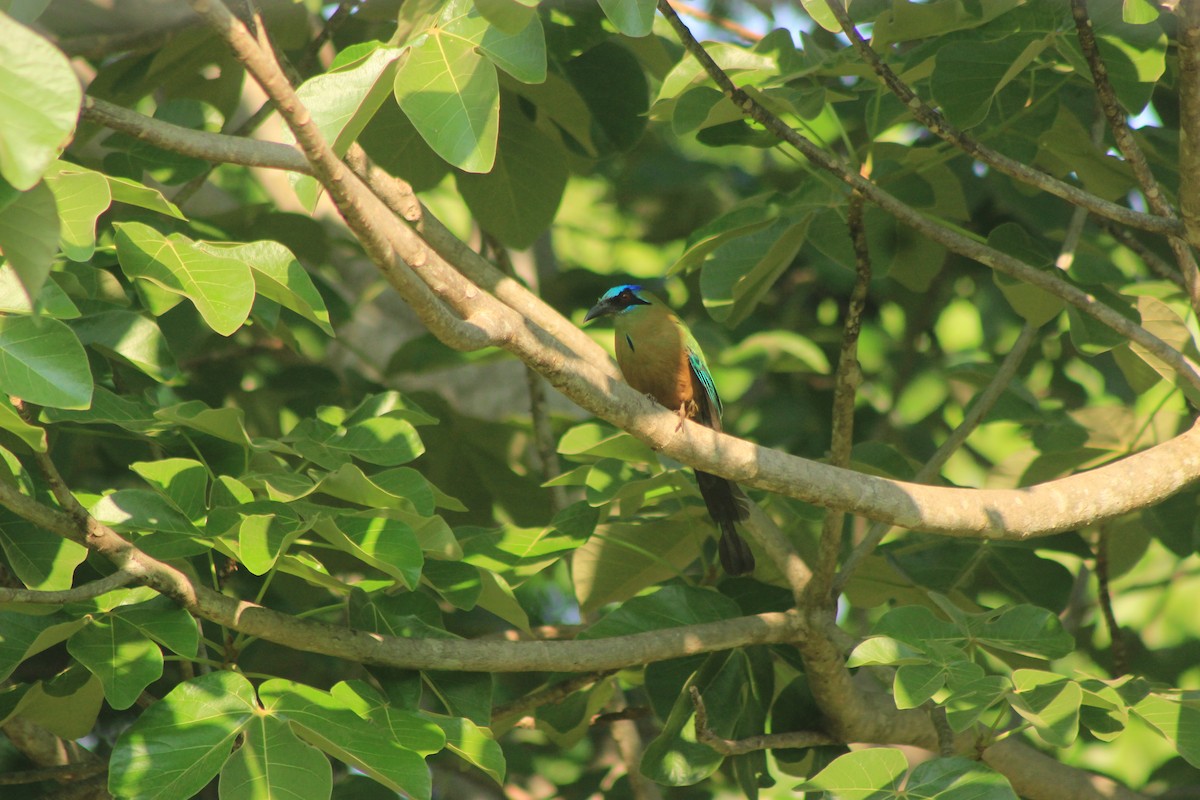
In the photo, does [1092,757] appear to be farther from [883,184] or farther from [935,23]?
[935,23]

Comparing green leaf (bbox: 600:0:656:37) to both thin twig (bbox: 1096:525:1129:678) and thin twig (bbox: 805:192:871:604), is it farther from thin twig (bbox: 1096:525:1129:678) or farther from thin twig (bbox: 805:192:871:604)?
thin twig (bbox: 1096:525:1129:678)

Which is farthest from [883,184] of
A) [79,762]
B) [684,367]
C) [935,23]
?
[79,762]

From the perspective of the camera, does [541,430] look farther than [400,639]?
Yes

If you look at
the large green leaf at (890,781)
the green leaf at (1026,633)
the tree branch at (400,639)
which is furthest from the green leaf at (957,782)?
the tree branch at (400,639)

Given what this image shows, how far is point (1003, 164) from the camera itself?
2.65m

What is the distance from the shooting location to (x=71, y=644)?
7.54ft

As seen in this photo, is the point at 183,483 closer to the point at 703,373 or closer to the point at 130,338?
the point at 130,338

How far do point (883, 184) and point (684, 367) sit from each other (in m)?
1.09

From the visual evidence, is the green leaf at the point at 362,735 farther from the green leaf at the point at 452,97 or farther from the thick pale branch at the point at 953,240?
the thick pale branch at the point at 953,240

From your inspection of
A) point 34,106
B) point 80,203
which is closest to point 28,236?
point 34,106

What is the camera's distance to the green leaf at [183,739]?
6.68 ft

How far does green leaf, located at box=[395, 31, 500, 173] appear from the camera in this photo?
2041mm

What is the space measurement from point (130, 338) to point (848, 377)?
1.68 metres

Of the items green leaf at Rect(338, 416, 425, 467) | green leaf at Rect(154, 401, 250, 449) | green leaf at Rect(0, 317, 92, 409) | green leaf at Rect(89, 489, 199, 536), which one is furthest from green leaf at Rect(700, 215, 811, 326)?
green leaf at Rect(0, 317, 92, 409)
